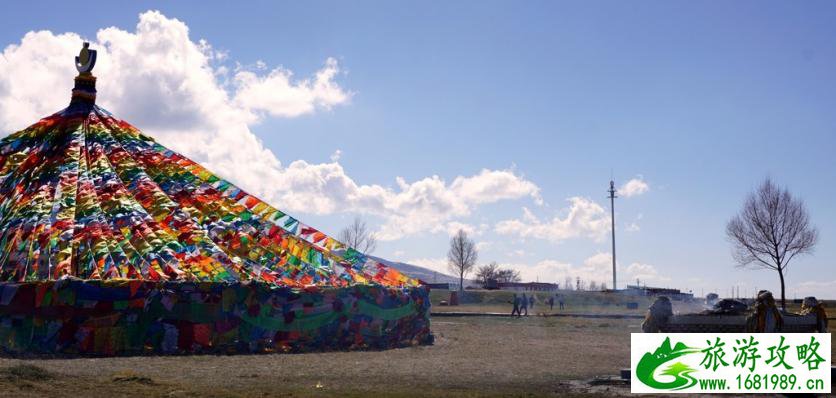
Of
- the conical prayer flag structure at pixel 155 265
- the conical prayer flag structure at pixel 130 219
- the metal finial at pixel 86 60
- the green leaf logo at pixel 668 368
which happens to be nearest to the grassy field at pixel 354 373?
the green leaf logo at pixel 668 368

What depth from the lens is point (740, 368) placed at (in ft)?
44.2

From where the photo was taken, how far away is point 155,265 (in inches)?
891

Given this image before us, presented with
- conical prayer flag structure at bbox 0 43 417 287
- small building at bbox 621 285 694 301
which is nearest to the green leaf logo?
conical prayer flag structure at bbox 0 43 417 287

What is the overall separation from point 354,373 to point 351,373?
0.07 m

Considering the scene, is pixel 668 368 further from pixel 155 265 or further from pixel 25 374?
pixel 155 265

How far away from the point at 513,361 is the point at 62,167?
17543mm

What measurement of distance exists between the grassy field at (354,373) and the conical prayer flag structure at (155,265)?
1596 millimetres

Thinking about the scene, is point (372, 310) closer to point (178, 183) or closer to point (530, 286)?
point (178, 183)

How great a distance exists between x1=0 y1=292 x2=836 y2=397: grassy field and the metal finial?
1705 centimetres

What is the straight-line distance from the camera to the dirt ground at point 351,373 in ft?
45.5

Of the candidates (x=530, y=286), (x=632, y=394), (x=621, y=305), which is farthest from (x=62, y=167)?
(x=530, y=286)

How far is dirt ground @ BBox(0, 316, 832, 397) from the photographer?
1388cm

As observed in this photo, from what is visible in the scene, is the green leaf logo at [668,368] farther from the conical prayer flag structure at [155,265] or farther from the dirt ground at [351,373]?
the conical prayer flag structure at [155,265]

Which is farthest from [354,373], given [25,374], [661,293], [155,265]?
[661,293]
